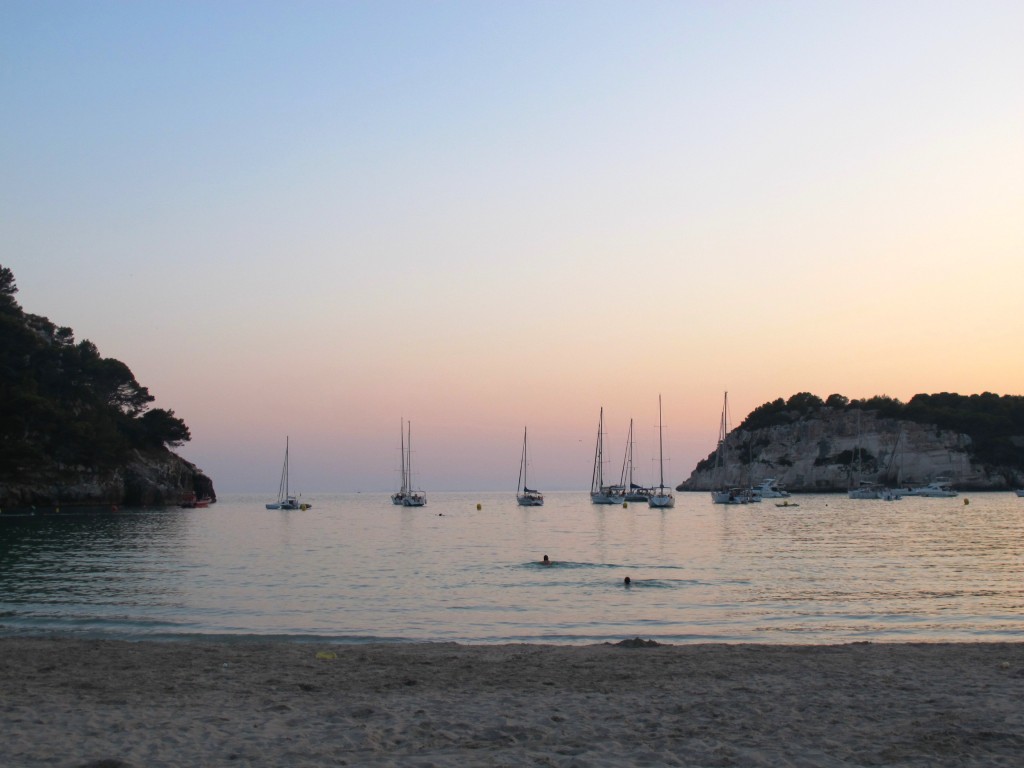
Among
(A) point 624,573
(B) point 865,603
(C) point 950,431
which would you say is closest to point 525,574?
(A) point 624,573

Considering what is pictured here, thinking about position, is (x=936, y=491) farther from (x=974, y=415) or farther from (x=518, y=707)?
(x=518, y=707)

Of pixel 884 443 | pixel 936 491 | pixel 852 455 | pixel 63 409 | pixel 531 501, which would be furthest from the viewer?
pixel 852 455

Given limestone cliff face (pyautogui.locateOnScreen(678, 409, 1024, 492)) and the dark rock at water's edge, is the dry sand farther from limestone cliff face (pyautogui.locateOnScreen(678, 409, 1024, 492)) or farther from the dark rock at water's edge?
limestone cliff face (pyautogui.locateOnScreen(678, 409, 1024, 492))

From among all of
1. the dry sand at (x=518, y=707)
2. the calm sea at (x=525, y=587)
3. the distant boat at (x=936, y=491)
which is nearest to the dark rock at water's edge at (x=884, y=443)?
the distant boat at (x=936, y=491)

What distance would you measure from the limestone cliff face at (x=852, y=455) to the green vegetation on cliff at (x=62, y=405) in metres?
86.7

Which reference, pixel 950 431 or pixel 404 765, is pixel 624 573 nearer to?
pixel 404 765

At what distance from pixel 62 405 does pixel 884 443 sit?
14037 cm

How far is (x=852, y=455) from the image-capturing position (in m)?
169

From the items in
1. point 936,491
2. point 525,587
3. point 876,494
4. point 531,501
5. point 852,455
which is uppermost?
point 852,455

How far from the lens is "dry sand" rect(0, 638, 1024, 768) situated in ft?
29.5

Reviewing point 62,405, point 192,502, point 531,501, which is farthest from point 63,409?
point 531,501

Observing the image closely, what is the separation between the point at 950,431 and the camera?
156 meters

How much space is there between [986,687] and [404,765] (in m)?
8.74

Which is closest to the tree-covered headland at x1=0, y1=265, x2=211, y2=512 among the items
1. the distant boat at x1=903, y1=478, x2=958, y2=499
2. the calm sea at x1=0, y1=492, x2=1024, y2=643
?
the calm sea at x1=0, y1=492, x2=1024, y2=643
